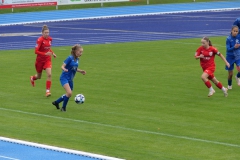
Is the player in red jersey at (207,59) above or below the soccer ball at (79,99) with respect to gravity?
above

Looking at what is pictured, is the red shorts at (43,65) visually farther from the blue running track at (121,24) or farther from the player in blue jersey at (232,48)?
the blue running track at (121,24)

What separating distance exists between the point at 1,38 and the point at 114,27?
26.0ft

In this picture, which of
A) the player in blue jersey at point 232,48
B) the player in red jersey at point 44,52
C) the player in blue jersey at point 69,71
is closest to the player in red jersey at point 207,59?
the player in blue jersey at point 232,48

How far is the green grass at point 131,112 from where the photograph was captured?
14.5 m

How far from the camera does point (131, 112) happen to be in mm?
18141

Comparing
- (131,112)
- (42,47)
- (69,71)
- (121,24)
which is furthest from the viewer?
(121,24)

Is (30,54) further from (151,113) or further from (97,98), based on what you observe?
(151,113)

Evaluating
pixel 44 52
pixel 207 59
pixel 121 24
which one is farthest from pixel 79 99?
pixel 121 24

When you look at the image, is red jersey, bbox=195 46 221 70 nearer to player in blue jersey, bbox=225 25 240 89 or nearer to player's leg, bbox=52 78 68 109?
player in blue jersey, bbox=225 25 240 89

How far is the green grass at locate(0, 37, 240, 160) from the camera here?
14484 mm

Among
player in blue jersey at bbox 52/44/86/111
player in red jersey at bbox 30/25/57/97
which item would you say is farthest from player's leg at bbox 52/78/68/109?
player in red jersey at bbox 30/25/57/97

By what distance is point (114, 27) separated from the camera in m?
44.3

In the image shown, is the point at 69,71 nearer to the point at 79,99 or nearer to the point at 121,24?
the point at 79,99

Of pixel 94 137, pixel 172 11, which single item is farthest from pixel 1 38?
pixel 94 137
